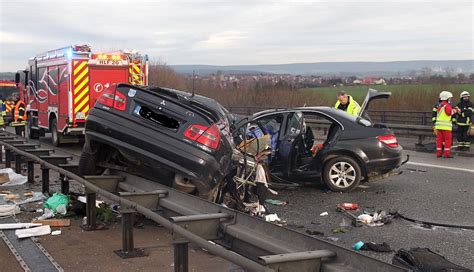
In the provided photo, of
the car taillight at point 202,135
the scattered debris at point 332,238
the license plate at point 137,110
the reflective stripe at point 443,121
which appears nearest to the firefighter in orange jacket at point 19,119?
the license plate at point 137,110

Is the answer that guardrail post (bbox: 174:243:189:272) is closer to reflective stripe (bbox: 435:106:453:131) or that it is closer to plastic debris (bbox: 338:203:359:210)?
plastic debris (bbox: 338:203:359:210)

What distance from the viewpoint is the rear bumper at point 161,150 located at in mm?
5668

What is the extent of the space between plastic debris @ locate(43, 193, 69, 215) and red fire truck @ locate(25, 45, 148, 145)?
8252mm

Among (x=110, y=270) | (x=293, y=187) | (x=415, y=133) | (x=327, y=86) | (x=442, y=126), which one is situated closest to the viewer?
(x=110, y=270)

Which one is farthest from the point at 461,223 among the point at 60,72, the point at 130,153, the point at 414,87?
the point at 414,87

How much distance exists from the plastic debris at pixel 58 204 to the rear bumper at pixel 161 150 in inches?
45.0

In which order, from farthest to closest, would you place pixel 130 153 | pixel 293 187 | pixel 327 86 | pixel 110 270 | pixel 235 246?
pixel 327 86 → pixel 293 187 → pixel 130 153 → pixel 110 270 → pixel 235 246

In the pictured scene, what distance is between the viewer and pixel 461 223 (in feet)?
21.8

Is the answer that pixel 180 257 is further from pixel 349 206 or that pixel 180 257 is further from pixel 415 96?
pixel 415 96

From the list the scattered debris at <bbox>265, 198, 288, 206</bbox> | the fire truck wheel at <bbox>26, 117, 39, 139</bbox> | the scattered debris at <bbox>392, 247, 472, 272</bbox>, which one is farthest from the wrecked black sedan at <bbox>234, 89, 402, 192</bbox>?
the fire truck wheel at <bbox>26, 117, 39, 139</bbox>

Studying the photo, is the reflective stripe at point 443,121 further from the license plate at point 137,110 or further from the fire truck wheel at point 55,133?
the fire truck wheel at point 55,133

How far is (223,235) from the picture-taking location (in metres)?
3.86

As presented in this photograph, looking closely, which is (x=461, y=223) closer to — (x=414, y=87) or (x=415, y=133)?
(x=415, y=133)

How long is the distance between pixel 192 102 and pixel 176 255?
2.60 metres
